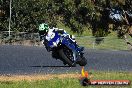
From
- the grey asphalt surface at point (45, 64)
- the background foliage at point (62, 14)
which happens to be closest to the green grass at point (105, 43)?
the background foliage at point (62, 14)

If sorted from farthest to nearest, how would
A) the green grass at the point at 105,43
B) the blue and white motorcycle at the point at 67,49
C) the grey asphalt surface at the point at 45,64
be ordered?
the green grass at the point at 105,43
the grey asphalt surface at the point at 45,64
the blue and white motorcycle at the point at 67,49

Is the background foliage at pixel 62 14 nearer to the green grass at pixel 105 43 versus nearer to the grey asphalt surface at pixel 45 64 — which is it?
the green grass at pixel 105 43

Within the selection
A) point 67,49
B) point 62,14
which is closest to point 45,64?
point 67,49

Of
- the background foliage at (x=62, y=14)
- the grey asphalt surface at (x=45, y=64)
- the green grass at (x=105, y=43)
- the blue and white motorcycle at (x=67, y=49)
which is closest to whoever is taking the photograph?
the blue and white motorcycle at (x=67, y=49)

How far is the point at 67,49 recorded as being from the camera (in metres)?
13.3

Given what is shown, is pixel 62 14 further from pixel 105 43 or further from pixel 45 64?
pixel 45 64

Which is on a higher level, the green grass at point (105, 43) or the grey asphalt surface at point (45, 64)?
the grey asphalt surface at point (45, 64)

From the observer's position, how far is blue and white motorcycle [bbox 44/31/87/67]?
484 inches

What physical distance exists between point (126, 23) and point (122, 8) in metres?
2.01

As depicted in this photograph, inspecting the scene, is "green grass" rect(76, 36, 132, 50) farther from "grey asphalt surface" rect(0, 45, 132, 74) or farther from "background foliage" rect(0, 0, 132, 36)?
"grey asphalt surface" rect(0, 45, 132, 74)

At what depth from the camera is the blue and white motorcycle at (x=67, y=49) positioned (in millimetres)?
12306

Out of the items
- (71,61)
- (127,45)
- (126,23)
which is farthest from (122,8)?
(71,61)

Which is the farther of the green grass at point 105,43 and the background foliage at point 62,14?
→ the background foliage at point 62,14

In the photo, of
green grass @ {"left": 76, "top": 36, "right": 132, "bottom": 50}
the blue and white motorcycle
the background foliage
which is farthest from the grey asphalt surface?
the background foliage
